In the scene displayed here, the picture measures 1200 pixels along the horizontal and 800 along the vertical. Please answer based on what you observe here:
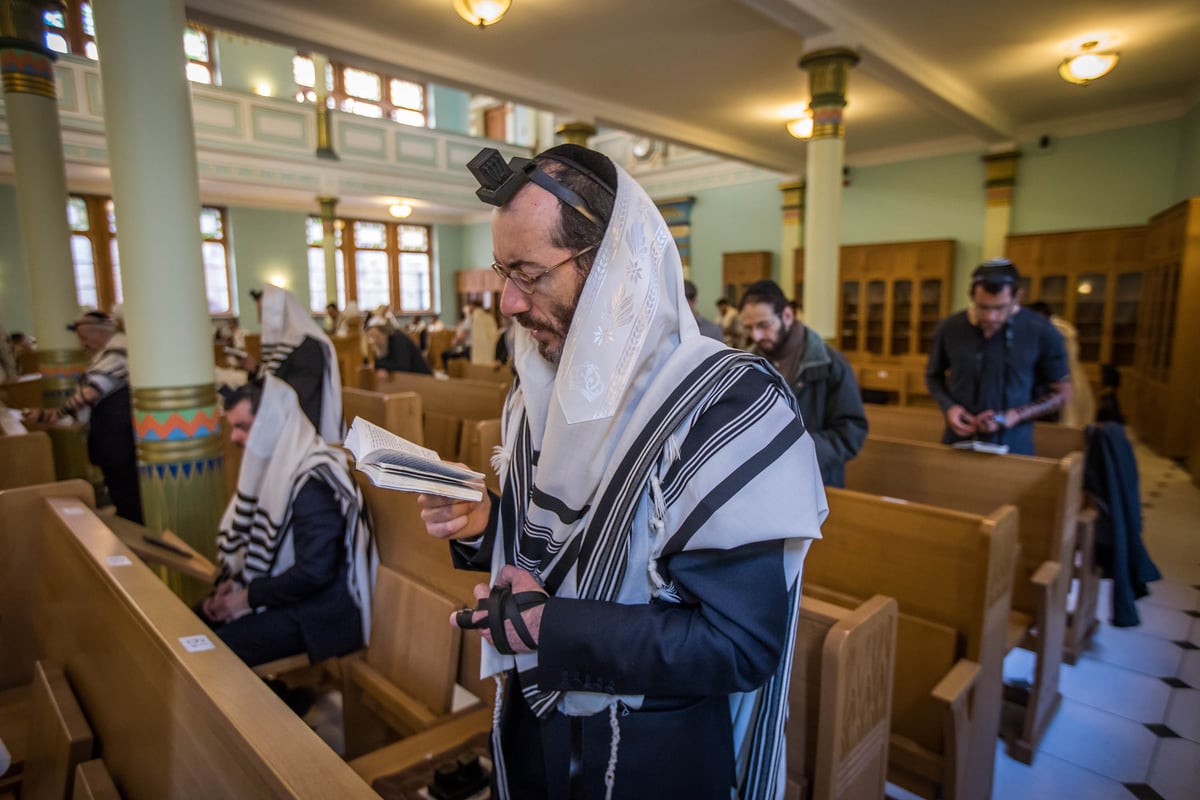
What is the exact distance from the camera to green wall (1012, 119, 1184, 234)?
306 inches

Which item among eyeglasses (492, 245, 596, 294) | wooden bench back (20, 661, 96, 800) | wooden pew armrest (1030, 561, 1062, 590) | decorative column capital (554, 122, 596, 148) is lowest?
wooden bench back (20, 661, 96, 800)

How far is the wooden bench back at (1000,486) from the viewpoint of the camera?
99.0 inches

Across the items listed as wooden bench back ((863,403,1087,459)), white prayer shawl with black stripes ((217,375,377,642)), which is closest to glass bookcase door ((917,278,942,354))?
wooden bench back ((863,403,1087,459))

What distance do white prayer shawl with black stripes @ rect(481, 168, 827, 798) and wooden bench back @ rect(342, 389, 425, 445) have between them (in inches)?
120

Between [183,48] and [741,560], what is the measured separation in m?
3.02

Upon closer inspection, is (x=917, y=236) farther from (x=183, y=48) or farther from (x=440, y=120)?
(x=440, y=120)

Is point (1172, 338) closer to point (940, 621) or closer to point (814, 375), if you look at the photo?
point (814, 375)

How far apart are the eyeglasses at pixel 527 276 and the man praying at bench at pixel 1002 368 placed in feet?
8.13

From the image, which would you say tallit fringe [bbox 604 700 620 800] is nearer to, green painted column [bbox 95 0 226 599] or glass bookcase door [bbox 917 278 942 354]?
green painted column [bbox 95 0 226 599]

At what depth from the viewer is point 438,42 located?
561cm

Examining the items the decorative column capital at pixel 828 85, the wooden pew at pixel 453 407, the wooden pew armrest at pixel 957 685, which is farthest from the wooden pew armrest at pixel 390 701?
the decorative column capital at pixel 828 85

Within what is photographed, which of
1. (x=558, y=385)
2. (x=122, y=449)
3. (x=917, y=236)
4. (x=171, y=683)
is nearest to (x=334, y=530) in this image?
(x=171, y=683)

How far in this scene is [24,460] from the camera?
270cm

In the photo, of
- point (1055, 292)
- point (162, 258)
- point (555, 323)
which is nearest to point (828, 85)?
point (162, 258)
